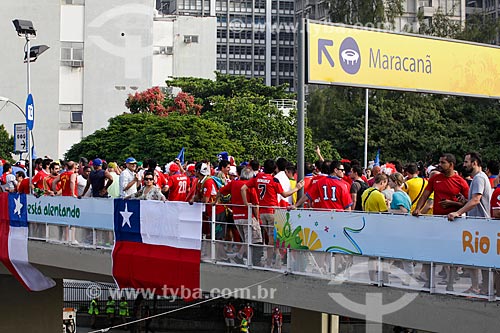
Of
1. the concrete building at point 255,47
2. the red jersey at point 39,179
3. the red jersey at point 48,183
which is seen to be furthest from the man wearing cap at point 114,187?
the concrete building at point 255,47

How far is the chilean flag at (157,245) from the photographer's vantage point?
1516 centimetres

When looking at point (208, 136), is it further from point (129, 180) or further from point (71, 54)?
point (129, 180)

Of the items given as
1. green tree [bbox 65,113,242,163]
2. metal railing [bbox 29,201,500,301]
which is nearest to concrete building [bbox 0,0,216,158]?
green tree [bbox 65,113,242,163]

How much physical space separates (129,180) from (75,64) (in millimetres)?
44469

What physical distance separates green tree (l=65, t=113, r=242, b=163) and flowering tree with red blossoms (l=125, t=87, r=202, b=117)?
3810 millimetres

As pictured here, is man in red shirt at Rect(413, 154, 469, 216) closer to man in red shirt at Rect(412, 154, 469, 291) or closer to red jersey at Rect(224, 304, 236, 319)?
man in red shirt at Rect(412, 154, 469, 291)

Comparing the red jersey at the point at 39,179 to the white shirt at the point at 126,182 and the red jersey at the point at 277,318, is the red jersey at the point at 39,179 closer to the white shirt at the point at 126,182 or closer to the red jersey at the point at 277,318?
the white shirt at the point at 126,182

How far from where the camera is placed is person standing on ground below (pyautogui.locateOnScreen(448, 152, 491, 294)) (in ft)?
34.3

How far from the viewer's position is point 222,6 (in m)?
138

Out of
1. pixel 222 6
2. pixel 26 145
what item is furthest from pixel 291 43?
pixel 26 145

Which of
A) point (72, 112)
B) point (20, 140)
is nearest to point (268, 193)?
point (20, 140)

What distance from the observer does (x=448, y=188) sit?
11.3 m

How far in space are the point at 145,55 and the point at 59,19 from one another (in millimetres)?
6107

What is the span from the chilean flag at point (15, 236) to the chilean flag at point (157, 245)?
4042mm
